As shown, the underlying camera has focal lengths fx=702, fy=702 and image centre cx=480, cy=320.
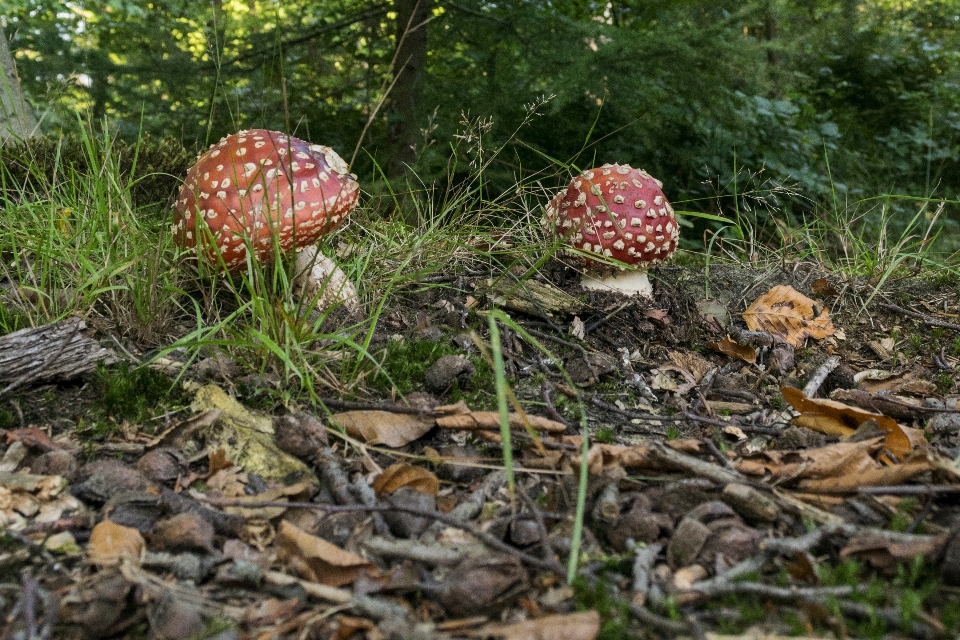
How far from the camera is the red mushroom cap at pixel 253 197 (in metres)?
2.61

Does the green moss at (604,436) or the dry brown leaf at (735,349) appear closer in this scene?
the green moss at (604,436)

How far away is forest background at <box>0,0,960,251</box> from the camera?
179 inches

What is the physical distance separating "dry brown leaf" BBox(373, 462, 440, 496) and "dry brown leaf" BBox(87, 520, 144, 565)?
1.78 feet

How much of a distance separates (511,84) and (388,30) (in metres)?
1.61

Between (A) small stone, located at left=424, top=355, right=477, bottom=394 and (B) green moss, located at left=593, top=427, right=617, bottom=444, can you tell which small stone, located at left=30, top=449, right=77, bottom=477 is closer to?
(A) small stone, located at left=424, top=355, right=477, bottom=394

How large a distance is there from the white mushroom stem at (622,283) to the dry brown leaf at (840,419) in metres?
1.14

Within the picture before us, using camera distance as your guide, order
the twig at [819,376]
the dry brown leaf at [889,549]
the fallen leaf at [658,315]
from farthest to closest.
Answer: the fallen leaf at [658,315], the twig at [819,376], the dry brown leaf at [889,549]

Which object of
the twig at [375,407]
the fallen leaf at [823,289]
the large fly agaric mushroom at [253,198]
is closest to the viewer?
the twig at [375,407]

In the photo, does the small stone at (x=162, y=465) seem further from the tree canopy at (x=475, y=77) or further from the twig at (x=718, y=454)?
the tree canopy at (x=475, y=77)

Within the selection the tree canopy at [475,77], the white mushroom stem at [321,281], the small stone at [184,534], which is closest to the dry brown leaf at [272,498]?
the small stone at [184,534]

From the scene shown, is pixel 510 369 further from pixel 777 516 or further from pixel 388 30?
pixel 388 30

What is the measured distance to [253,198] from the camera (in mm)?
2625

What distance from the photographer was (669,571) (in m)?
1.47

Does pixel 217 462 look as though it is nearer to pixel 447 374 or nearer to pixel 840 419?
pixel 447 374
